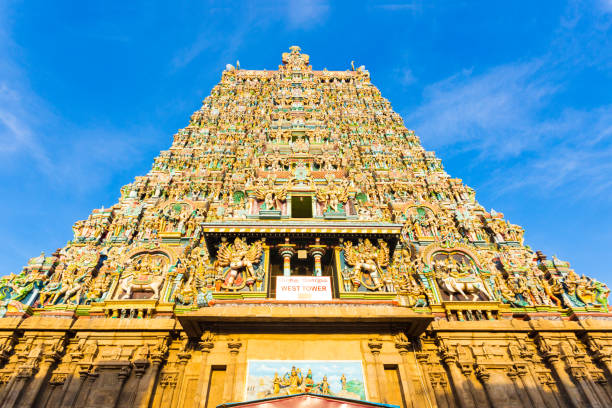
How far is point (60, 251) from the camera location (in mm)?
17391

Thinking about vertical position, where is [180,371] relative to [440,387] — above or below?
above

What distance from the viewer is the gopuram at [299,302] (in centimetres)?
1173

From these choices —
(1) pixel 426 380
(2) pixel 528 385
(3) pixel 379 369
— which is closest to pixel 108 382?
(3) pixel 379 369

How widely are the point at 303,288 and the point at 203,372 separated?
460 cm

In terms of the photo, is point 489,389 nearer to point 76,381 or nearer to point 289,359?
point 289,359

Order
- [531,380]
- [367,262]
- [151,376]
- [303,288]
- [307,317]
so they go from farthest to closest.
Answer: [367,262]
[303,288]
[531,380]
[151,376]
[307,317]

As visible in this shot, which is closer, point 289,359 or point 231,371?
point 231,371

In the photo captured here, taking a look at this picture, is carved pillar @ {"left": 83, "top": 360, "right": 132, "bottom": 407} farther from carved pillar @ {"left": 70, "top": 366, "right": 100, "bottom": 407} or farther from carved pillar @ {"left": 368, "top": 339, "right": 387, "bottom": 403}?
carved pillar @ {"left": 368, "top": 339, "right": 387, "bottom": 403}

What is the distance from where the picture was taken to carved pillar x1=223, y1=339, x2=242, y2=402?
10703 millimetres

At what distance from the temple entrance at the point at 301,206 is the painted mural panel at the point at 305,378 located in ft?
31.0

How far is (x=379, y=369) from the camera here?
1146cm

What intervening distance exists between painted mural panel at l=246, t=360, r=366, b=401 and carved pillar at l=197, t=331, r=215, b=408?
1.44 metres

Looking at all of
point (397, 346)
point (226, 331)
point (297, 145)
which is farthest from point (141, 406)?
point (297, 145)

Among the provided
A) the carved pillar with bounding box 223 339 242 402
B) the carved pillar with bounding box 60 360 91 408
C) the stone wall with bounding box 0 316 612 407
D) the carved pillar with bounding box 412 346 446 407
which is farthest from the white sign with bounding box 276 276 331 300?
the carved pillar with bounding box 60 360 91 408
